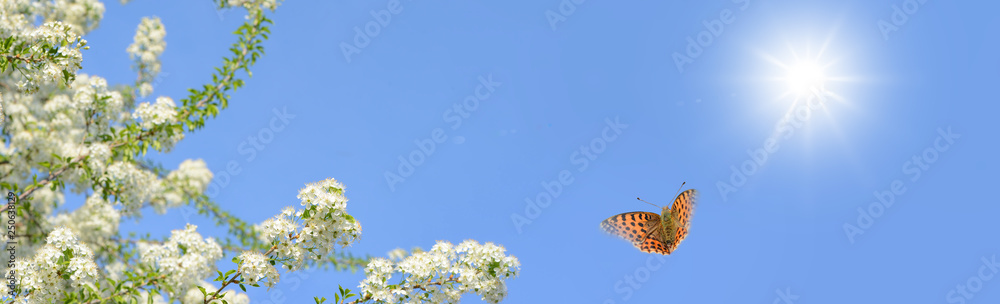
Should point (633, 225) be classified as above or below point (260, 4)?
below

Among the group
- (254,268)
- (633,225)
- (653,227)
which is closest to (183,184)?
(254,268)

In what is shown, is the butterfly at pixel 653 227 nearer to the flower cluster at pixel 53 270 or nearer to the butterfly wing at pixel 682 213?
the butterfly wing at pixel 682 213

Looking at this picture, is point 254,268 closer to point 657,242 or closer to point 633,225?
point 633,225

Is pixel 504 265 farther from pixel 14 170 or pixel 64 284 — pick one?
pixel 14 170

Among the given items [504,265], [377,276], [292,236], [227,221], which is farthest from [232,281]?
[227,221]

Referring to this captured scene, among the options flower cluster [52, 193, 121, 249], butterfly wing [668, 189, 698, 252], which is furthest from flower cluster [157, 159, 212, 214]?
butterfly wing [668, 189, 698, 252]

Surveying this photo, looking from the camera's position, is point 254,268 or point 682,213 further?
point 682,213

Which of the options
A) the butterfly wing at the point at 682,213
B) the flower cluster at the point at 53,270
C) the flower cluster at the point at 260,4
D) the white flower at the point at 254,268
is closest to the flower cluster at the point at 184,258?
the flower cluster at the point at 53,270
